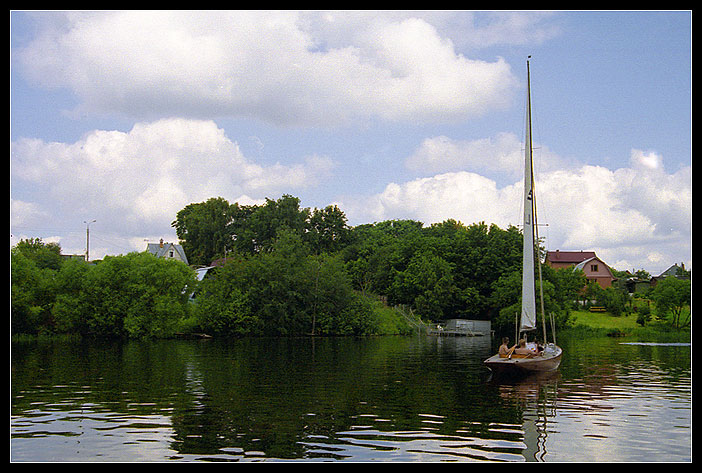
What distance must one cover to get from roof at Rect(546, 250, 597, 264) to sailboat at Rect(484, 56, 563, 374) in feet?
348

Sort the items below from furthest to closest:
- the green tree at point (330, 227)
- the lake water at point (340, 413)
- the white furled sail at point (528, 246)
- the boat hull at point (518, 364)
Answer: the green tree at point (330, 227), the white furled sail at point (528, 246), the boat hull at point (518, 364), the lake water at point (340, 413)

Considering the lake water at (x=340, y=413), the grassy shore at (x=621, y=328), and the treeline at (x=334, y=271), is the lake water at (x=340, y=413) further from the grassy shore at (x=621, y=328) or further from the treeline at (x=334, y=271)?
the treeline at (x=334, y=271)

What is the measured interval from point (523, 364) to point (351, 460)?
1876cm

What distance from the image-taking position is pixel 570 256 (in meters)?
144

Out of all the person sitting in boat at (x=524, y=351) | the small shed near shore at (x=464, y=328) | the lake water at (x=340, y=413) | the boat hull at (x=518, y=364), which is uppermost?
the person sitting in boat at (x=524, y=351)

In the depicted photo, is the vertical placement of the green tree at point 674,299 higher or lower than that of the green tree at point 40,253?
lower

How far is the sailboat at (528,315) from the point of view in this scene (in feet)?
107

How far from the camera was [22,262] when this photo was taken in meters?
70.9

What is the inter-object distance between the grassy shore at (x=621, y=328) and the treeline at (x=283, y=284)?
126 inches

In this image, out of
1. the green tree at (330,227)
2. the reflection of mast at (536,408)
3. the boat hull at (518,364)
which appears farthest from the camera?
the green tree at (330,227)

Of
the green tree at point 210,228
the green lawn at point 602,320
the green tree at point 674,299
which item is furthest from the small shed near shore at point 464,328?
the green tree at point 210,228

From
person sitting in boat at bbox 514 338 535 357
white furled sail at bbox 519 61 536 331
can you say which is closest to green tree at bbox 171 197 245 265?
white furled sail at bbox 519 61 536 331

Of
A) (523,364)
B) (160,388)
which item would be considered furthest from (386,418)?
(523,364)

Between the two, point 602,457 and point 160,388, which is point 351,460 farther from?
point 160,388
